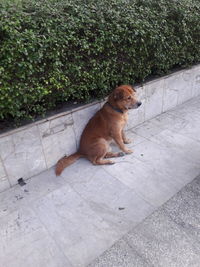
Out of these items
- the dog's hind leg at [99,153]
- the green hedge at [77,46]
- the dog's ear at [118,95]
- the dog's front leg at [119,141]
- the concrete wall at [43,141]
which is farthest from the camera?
the dog's front leg at [119,141]

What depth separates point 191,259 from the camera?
2025 mm

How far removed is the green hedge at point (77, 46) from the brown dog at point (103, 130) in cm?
39

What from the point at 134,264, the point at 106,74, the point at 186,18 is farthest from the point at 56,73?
the point at 186,18

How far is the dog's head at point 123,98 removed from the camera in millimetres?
3096

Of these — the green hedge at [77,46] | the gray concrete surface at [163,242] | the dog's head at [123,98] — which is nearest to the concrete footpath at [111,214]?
the gray concrete surface at [163,242]

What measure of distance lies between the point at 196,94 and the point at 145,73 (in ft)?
7.31

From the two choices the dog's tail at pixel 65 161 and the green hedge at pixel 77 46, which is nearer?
the green hedge at pixel 77 46

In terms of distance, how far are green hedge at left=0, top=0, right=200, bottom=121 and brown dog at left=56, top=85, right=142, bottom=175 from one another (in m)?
0.39

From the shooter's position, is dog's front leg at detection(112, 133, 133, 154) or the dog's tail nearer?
the dog's tail

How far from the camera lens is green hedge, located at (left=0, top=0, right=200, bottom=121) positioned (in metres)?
2.51

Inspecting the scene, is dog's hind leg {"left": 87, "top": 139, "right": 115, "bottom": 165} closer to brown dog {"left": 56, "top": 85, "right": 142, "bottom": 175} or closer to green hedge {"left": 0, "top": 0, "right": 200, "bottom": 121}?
brown dog {"left": 56, "top": 85, "right": 142, "bottom": 175}

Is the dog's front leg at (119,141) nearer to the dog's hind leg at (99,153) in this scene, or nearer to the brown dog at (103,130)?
the brown dog at (103,130)

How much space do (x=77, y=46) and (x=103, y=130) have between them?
126cm

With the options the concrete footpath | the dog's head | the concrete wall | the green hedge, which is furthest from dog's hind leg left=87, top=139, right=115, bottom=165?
the green hedge
